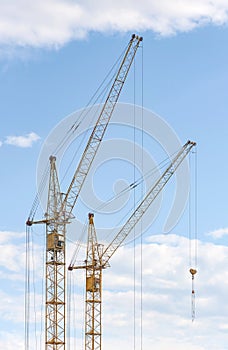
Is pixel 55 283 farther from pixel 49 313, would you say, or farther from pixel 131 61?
pixel 131 61

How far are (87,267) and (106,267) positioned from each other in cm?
423

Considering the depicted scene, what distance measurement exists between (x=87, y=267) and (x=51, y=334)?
1224 inches

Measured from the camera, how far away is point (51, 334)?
160 metres

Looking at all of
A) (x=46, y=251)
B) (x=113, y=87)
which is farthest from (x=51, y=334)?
(x=113, y=87)

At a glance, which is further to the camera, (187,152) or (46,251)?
(187,152)

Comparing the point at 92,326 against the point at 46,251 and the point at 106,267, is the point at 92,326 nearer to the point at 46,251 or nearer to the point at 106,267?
the point at 106,267

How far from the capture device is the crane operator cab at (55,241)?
6206 inches

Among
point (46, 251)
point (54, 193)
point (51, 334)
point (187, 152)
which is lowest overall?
point (51, 334)

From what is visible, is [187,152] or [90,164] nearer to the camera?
[90,164]

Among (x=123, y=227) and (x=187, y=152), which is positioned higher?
(x=187, y=152)

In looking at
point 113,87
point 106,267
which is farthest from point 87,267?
point 113,87

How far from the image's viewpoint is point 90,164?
162 metres

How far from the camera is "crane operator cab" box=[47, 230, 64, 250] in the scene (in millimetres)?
157625

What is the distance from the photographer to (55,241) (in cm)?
15775
